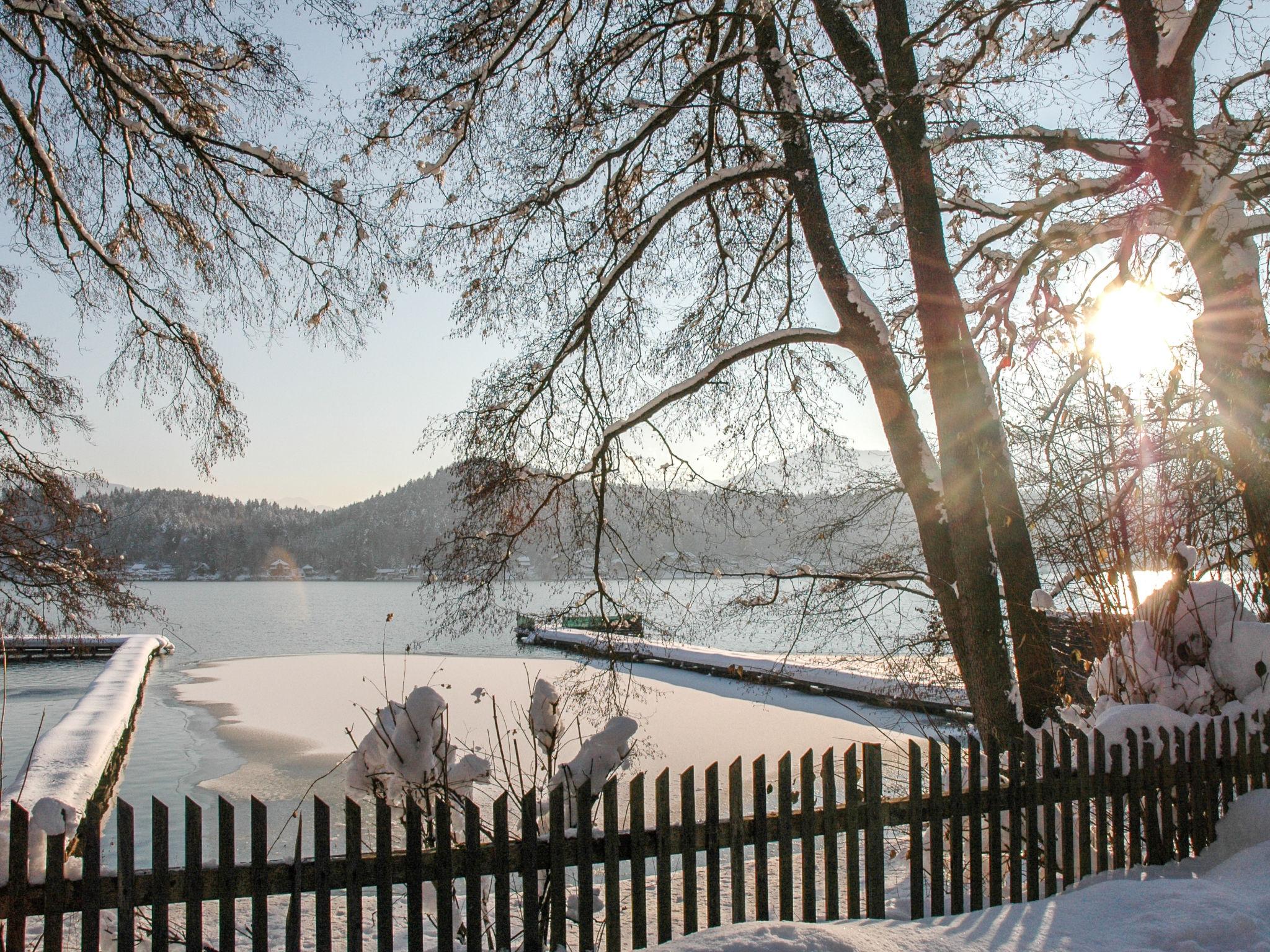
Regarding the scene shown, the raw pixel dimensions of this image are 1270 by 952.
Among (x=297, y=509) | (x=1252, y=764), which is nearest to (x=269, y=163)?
(x=1252, y=764)

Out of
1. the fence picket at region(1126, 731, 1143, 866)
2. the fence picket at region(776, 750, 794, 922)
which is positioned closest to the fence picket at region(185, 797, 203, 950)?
the fence picket at region(776, 750, 794, 922)

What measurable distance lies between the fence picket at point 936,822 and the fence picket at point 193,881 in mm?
2791

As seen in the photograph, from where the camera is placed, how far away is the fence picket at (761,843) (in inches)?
121

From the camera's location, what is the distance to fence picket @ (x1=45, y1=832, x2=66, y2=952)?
2369mm

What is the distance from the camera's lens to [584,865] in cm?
278

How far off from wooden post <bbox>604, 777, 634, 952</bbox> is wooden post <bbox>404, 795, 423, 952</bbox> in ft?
0.94

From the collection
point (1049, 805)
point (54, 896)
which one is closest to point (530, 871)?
point (54, 896)

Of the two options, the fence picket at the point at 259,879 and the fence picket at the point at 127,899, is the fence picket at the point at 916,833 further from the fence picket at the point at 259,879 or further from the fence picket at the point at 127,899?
the fence picket at the point at 127,899

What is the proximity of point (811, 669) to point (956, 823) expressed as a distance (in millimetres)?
19124

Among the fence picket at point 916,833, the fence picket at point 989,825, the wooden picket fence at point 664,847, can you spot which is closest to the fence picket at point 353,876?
the wooden picket fence at point 664,847

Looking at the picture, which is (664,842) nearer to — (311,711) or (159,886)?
(159,886)

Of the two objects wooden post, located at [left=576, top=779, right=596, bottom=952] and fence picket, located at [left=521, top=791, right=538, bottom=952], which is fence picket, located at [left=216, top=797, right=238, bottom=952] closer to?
wooden post, located at [left=576, top=779, right=596, bottom=952]

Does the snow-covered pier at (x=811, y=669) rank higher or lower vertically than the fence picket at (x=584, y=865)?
lower

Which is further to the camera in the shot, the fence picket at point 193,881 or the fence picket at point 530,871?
the fence picket at point 530,871
